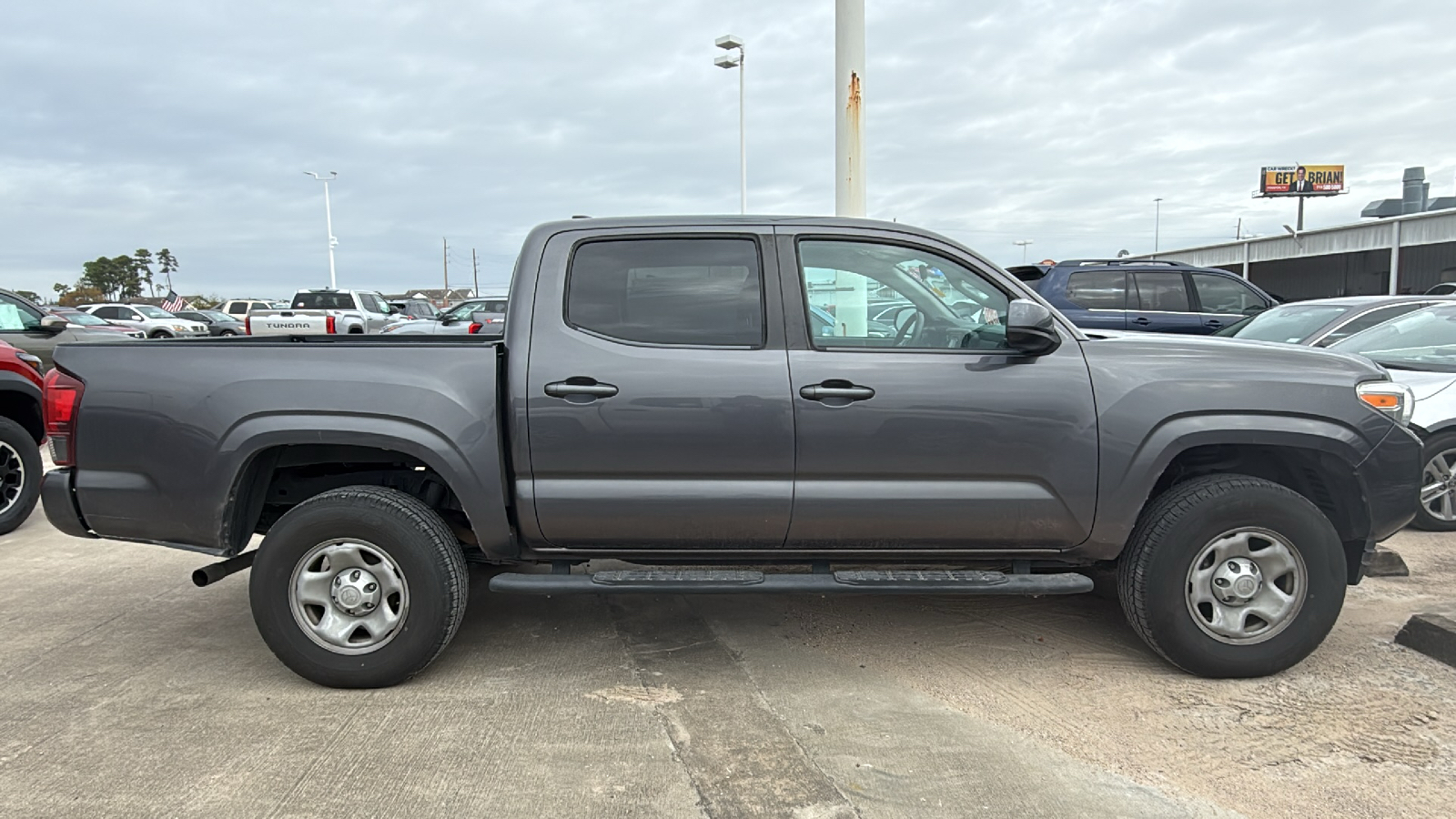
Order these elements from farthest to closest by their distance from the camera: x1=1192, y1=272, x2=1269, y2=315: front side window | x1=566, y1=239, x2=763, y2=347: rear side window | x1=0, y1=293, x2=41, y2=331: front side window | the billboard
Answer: the billboard → x1=1192, y1=272, x2=1269, y2=315: front side window → x1=0, y1=293, x2=41, y2=331: front side window → x1=566, y1=239, x2=763, y2=347: rear side window

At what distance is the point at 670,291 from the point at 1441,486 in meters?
5.46

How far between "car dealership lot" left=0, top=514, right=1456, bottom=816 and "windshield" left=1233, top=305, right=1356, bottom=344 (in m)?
3.71

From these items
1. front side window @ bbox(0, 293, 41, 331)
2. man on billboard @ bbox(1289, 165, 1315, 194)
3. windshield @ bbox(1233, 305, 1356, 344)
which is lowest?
windshield @ bbox(1233, 305, 1356, 344)

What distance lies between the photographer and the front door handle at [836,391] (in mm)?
3457

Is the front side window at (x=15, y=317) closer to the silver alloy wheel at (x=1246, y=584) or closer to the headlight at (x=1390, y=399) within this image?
the silver alloy wheel at (x=1246, y=584)

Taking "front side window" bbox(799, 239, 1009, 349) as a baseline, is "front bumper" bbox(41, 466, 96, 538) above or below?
below

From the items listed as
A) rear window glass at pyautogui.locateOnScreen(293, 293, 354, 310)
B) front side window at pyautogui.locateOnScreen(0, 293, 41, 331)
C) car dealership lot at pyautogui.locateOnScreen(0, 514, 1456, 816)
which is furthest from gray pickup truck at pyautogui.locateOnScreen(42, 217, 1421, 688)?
rear window glass at pyautogui.locateOnScreen(293, 293, 354, 310)

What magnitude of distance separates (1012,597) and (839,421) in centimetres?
190

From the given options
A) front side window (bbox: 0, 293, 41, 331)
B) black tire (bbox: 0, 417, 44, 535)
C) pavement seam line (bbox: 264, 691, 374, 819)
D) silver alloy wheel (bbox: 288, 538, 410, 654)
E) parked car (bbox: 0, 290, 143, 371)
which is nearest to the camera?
pavement seam line (bbox: 264, 691, 374, 819)

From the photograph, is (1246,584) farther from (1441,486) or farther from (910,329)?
(1441,486)

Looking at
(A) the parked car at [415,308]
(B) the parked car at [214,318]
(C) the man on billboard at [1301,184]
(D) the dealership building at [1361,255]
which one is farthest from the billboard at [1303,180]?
(B) the parked car at [214,318]

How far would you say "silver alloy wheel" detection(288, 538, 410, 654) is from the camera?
3.50 m

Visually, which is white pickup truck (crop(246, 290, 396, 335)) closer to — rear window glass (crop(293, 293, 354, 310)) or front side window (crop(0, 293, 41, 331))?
rear window glass (crop(293, 293, 354, 310))

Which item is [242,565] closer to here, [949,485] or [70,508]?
[70,508]
